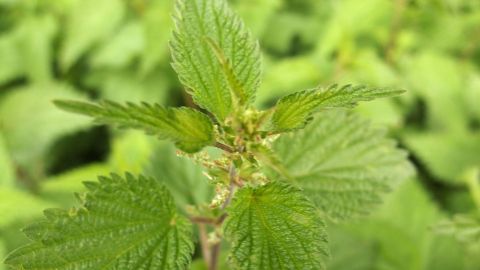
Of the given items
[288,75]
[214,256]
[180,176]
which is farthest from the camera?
[288,75]

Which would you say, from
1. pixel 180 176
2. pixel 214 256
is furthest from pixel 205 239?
pixel 180 176

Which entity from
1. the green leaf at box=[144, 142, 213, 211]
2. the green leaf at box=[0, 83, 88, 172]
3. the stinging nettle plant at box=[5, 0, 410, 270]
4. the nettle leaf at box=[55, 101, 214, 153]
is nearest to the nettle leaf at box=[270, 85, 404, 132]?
the stinging nettle plant at box=[5, 0, 410, 270]

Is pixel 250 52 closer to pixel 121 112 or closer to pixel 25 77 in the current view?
pixel 121 112

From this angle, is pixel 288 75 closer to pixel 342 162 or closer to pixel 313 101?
pixel 342 162

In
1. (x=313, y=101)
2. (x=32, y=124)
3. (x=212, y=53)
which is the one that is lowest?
(x=313, y=101)

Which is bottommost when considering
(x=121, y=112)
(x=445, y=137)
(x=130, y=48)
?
(x=121, y=112)

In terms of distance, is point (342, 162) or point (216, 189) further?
point (342, 162)

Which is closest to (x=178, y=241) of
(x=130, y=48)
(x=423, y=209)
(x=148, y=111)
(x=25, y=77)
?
(x=148, y=111)
